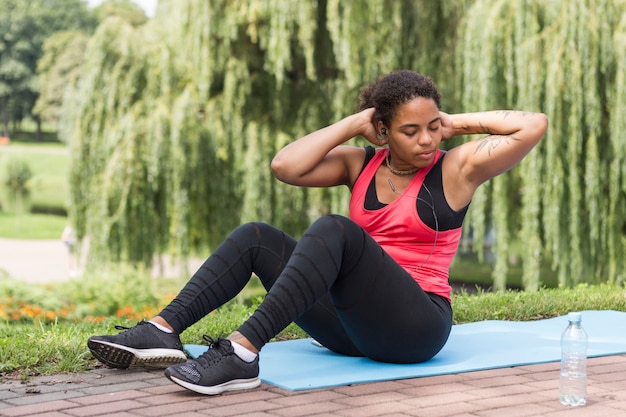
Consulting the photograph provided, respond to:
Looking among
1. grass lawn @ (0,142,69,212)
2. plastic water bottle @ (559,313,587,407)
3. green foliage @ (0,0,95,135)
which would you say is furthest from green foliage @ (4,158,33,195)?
plastic water bottle @ (559,313,587,407)

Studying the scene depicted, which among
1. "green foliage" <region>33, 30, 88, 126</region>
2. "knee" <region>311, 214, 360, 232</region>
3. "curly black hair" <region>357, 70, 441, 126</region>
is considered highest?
"green foliage" <region>33, 30, 88, 126</region>

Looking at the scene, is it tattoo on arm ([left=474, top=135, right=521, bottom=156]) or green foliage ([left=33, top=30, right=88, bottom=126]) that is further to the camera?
green foliage ([left=33, top=30, right=88, bottom=126])

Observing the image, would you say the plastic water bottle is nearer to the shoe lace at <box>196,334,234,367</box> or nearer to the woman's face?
the woman's face

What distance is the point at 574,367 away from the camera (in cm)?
327

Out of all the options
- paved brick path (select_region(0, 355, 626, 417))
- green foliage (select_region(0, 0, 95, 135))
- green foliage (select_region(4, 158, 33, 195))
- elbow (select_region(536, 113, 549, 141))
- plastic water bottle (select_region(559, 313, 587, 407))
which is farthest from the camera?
green foliage (select_region(0, 0, 95, 135))

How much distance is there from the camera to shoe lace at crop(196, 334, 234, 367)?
10.8 feet

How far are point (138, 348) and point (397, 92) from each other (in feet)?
4.77

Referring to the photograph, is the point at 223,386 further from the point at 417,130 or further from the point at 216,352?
the point at 417,130

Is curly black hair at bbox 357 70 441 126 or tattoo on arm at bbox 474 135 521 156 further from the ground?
curly black hair at bbox 357 70 441 126

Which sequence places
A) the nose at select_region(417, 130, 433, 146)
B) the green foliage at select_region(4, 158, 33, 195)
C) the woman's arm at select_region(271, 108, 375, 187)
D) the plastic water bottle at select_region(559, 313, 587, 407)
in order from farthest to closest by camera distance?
1. the green foliage at select_region(4, 158, 33, 195)
2. the woman's arm at select_region(271, 108, 375, 187)
3. the nose at select_region(417, 130, 433, 146)
4. the plastic water bottle at select_region(559, 313, 587, 407)

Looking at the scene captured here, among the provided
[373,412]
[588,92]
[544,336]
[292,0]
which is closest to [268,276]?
[373,412]

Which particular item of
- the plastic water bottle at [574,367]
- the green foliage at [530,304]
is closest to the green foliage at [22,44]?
the green foliage at [530,304]

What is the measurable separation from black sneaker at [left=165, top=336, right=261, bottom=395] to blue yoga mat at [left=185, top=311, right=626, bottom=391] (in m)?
0.15

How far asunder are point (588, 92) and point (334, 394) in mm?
6251
